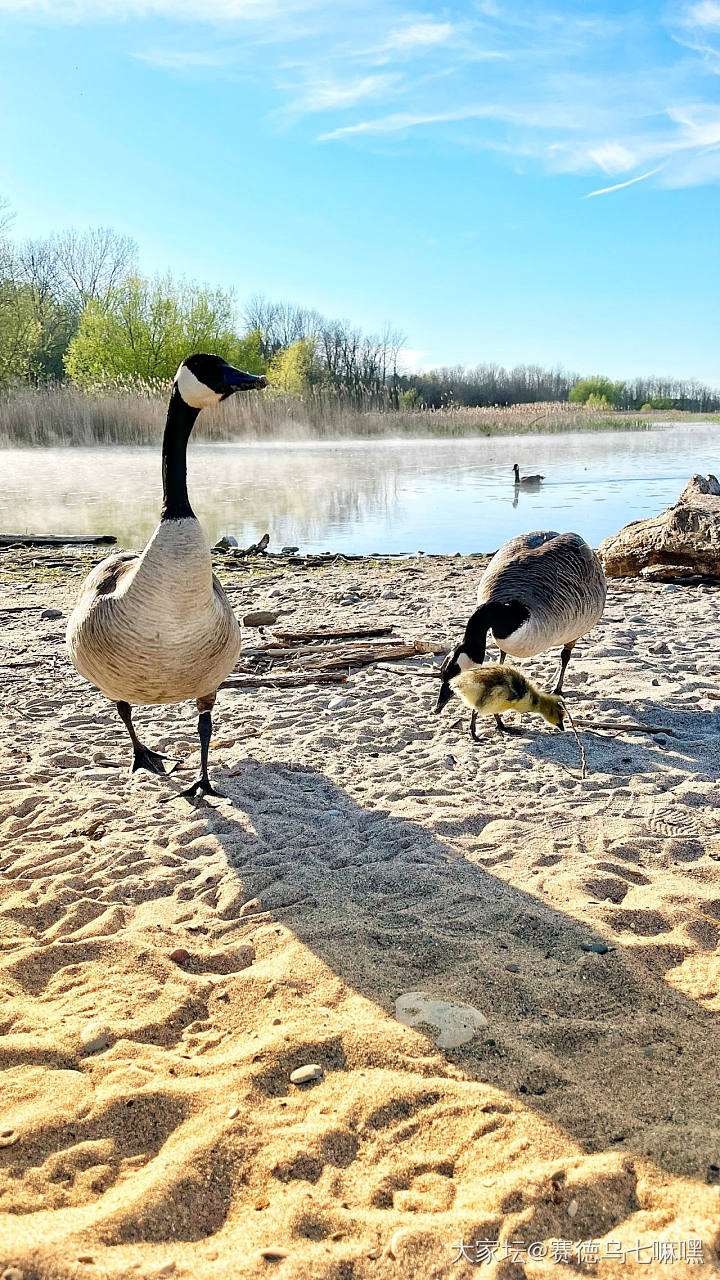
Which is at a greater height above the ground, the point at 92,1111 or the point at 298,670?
the point at 298,670

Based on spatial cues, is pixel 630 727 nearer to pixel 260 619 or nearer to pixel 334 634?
pixel 334 634

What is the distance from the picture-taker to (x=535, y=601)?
5973 millimetres

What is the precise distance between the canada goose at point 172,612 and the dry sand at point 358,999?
79 centimetres

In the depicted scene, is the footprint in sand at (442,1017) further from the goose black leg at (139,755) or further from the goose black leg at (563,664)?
the goose black leg at (563,664)

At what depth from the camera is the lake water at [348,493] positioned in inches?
667

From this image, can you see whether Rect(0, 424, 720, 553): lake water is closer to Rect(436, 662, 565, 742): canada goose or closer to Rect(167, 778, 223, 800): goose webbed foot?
Rect(436, 662, 565, 742): canada goose

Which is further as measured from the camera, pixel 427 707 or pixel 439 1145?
pixel 427 707

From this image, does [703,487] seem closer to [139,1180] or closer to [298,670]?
[298,670]

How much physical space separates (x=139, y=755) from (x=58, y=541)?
10626mm

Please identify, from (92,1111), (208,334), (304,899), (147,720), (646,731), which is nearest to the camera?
(92,1111)

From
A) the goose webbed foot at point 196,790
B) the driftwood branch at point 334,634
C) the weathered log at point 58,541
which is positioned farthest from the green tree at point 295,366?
the goose webbed foot at point 196,790

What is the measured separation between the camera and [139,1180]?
2309 mm

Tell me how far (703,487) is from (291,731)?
29.4ft

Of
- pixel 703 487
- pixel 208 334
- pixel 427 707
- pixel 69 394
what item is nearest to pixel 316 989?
pixel 427 707
